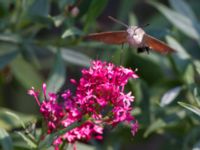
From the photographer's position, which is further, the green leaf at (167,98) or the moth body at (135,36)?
the green leaf at (167,98)

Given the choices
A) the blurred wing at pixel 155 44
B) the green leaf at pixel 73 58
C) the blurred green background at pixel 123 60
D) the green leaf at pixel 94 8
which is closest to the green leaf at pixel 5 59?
the blurred green background at pixel 123 60

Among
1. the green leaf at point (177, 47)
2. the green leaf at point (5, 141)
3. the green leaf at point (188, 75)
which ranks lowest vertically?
the green leaf at point (5, 141)

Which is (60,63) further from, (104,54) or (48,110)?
(48,110)

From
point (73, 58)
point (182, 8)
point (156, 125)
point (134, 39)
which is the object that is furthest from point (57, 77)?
point (182, 8)

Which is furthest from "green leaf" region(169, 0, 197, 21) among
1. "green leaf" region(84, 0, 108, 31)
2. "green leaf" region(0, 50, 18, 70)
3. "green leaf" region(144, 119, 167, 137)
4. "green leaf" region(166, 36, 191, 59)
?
"green leaf" region(0, 50, 18, 70)

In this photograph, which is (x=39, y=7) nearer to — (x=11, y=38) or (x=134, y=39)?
(x=11, y=38)

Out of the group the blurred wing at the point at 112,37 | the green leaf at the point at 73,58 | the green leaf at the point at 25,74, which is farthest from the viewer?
the green leaf at the point at 25,74

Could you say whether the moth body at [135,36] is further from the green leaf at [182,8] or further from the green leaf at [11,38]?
the green leaf at [11,38]
